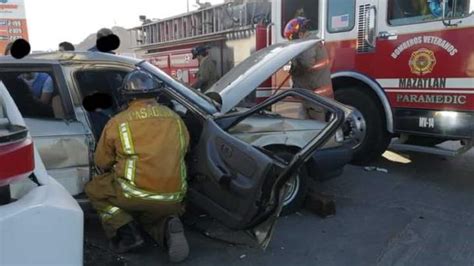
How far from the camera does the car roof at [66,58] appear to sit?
377 centimetres

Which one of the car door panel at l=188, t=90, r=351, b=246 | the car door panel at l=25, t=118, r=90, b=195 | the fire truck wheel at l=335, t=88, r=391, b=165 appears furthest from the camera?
the fire truck wheel at l=335, t=88, r=391, b=165

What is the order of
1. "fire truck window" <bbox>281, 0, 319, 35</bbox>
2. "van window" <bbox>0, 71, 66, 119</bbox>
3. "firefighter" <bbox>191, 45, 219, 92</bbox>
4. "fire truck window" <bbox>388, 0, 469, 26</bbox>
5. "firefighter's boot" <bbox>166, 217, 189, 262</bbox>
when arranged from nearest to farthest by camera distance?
"firefighter's boot" <bbox>166, 217, 189, 262</bbox>
"van window" <bbox>0, 71, 66, 119</bbox>
"fire truck window" <bbox>388, 0, 469, 26</bbox>
"fire truck window" <bbox>281, 0, 319, 35</bbox>
"firefighter" <bbox>191, 45, 219, 92</bbox>

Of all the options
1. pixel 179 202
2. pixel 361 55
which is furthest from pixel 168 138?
pixel 361 55

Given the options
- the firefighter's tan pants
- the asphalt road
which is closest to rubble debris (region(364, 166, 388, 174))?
the asphalt road

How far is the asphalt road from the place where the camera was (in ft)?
11.3

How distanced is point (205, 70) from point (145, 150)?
205 inches

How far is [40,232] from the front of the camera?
5.30ft

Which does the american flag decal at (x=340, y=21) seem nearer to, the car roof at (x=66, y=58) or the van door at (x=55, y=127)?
the car roof at (x=66, y=58)

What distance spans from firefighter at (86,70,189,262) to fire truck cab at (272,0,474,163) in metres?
2.87

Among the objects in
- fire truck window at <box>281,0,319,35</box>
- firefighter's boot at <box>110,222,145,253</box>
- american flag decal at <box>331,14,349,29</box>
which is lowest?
firefighter's boot at <box>110,222,145,253</box>

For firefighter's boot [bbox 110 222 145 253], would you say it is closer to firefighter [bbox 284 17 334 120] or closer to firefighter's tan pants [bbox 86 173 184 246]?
firefighter's tan pants [bbox 86 173 184 246]

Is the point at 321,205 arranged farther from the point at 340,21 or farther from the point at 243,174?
the point at 340,21

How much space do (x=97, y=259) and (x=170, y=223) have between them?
0.61 metres

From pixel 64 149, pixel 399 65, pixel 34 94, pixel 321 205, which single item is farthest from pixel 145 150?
pixel 399 65
